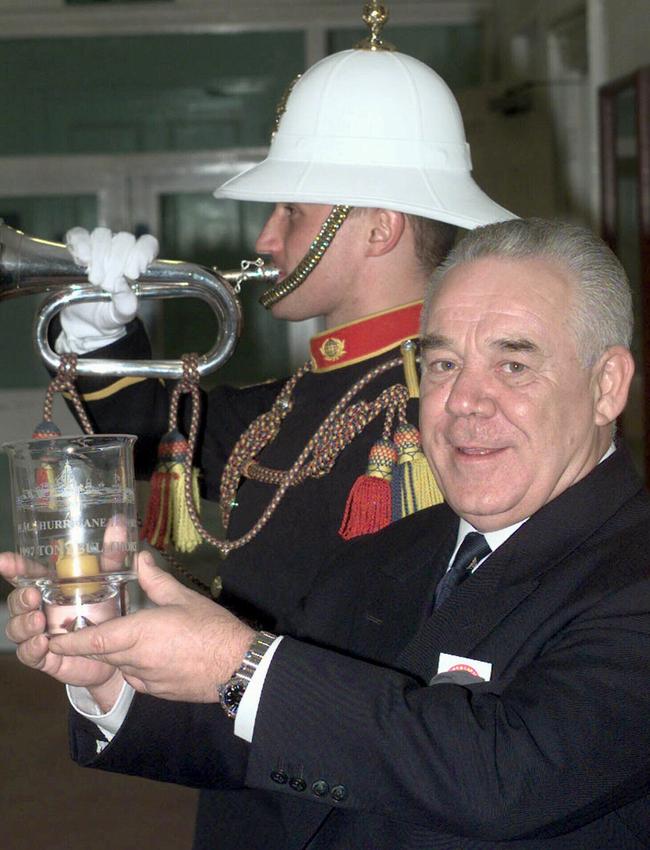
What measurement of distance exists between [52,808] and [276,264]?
2272 mm

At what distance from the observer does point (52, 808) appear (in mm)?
3684

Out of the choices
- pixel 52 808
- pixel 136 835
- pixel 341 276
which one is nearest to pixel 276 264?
pixel 341 276

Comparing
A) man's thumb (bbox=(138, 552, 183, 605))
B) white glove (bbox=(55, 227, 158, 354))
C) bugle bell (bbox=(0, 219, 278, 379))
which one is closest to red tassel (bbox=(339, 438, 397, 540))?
bugle bell (bbox=(0, 219, 278, 379))

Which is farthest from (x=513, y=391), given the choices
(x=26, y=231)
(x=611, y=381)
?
(x=26, y=231)

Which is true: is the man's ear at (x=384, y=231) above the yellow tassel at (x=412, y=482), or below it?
above

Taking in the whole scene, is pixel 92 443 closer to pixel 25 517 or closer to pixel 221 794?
pixel 25 517

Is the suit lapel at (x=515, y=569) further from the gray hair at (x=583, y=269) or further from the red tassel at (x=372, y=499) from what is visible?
the red tassel at (x=372, y=499)

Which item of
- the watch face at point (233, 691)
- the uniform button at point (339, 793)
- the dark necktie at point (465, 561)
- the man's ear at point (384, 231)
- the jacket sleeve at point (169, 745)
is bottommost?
the jacket sleeve at point (169, 745)

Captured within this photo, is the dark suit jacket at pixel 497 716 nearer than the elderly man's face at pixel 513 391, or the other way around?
the dark suit jacket at pixel 497 716

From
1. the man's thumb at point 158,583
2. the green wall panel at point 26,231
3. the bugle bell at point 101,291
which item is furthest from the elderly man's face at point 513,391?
the green wall panel at point 26,231

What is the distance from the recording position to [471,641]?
4.13ft

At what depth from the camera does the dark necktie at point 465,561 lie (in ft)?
4.53

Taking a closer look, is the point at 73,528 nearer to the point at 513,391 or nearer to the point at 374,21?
the point at 513,391

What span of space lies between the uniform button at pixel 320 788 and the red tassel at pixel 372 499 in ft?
2.10
